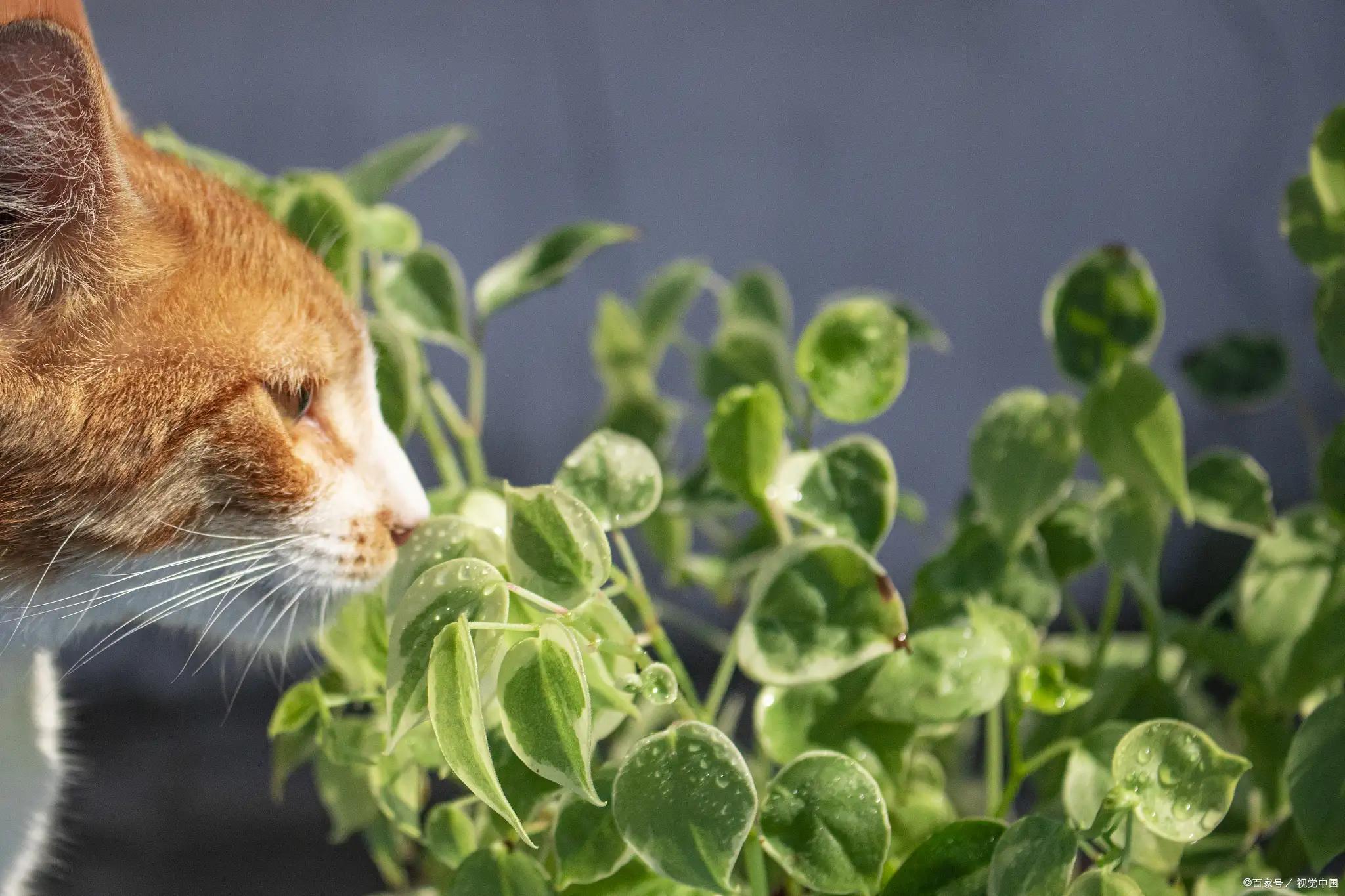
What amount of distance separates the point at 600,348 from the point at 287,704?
0.37 meters

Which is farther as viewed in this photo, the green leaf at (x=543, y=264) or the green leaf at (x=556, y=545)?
the green leaf at (x=543, y=264)

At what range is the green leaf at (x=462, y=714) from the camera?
1.10 feet

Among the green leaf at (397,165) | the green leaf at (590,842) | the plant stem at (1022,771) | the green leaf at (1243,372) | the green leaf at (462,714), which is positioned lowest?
the plant stem at (1022,771)

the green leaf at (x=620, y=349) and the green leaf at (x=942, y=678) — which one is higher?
the green leaf at (x=620, y=349)

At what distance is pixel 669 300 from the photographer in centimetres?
77

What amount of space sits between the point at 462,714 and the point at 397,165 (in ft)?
1.33

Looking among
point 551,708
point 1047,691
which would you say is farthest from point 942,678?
point 551,708

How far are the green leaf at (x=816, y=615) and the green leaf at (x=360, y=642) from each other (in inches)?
6.9

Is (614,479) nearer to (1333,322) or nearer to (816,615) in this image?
(816,615)

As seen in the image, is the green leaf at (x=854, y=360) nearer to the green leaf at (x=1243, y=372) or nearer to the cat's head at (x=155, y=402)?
the cat's head at (x=155, y=402)

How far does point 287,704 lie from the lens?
1.61ft

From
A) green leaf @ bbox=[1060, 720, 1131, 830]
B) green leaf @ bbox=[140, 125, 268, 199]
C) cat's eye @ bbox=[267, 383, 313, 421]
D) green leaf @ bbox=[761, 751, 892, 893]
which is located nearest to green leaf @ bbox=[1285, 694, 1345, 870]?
green leaf @ bbox=[1060, 720, 1131, 830]

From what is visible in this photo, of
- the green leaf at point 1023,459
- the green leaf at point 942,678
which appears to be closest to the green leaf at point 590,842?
the green leaf at point 942,678

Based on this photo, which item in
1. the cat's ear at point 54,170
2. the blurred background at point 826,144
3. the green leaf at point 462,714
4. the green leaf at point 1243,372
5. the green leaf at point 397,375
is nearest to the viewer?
the green leaf at point 462,714
